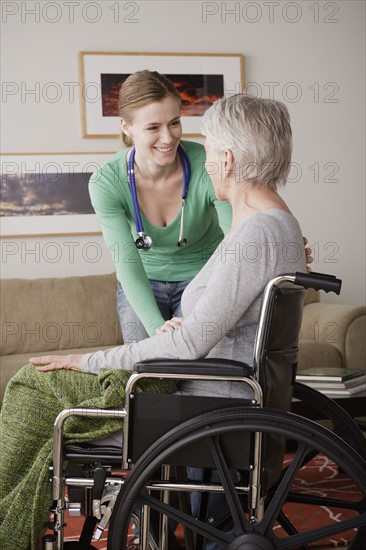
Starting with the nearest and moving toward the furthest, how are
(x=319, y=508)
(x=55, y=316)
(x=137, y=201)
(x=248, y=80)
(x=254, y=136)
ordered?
(x=254, y=136), (x=137, y=201), (x=319, y=508), (x=55, y=316), (x=248, y=80)

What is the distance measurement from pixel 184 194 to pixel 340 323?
6.45 ft

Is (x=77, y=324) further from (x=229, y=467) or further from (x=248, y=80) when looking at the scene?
(x=229, y=467)

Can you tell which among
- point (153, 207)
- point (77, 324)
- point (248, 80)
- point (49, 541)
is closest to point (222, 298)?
point (49, 541)

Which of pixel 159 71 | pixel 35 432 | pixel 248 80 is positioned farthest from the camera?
pixel 248 80

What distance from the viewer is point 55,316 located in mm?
4375

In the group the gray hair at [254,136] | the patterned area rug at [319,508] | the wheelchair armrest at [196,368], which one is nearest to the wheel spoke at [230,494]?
the wheelchair armrest at [196,368]

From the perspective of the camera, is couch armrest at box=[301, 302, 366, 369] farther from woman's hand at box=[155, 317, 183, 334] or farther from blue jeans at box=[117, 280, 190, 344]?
woman's hand at box=[155, 317, 183, 334]

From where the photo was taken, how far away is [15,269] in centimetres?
482

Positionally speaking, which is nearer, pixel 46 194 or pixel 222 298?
pixel 222 298

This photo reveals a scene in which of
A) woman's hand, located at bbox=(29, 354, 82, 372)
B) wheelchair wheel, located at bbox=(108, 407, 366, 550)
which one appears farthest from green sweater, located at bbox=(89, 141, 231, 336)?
wheelchair wheel, located at bbox=(108, 407, 366, 550)

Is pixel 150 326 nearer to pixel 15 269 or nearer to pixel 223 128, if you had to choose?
pixel 223 128

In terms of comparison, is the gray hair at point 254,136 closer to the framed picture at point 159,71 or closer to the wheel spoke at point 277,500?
the wheel spoke at point 277,500

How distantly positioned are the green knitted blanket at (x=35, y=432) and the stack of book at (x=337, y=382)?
1637mm

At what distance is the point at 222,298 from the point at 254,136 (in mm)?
409
